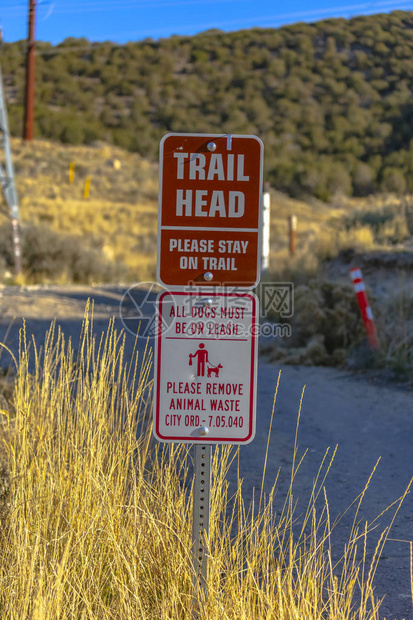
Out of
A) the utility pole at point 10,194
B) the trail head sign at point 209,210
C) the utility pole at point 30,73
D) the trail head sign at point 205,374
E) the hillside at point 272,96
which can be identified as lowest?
the trail head sign at point 205,374

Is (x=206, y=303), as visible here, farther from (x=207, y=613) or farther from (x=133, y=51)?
(x=133, y=51)

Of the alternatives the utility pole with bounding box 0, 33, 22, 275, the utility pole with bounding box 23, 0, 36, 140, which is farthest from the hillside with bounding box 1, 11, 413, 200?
the utility pole with bounding box 0, 33, 22, 275

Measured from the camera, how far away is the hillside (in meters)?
46.2

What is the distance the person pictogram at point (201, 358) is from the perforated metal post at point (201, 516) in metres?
0.27

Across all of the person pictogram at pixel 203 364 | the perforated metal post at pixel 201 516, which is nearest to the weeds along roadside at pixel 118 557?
the perforated metal post at pixel 201 516

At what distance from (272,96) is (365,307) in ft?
160

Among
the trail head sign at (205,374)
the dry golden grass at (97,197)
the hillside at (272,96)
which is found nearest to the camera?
the trail head sign at (205,374)

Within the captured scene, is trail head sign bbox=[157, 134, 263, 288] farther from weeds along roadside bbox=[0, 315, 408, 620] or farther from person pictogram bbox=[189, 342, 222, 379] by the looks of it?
weeds along roadside bbox=[0, 315, 408, 620]

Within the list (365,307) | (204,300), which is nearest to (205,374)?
(204,300)

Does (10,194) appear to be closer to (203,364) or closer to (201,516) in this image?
(203,364)

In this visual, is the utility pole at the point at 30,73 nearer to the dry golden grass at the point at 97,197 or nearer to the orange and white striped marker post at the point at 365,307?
the dry golden grass at the point at 97,197

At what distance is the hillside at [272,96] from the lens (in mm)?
46250

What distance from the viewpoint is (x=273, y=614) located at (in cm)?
240

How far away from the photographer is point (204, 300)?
8.34ft
